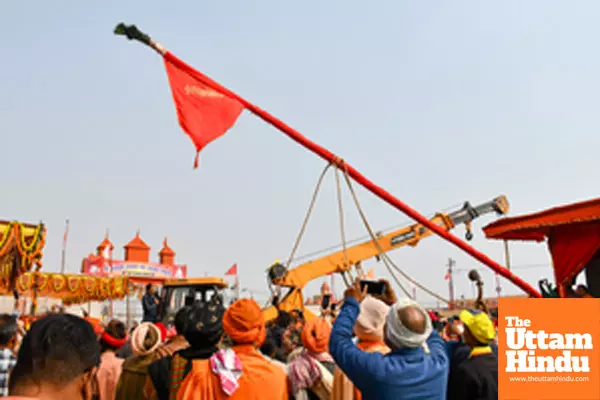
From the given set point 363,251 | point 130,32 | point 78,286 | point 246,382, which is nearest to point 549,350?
point 246,382

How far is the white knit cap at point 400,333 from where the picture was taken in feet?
9.16

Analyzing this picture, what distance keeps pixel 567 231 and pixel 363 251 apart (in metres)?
10.0

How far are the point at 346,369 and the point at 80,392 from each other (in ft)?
5.18

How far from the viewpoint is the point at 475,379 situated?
11.7 ft

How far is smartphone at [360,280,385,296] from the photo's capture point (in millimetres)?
3574

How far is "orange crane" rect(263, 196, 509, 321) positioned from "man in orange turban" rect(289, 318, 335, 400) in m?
11.5

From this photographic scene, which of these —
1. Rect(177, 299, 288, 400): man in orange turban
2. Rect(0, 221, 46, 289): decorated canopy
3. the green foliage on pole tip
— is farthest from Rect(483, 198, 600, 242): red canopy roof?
Rect(0, 221, 46, 289): decorated canopy

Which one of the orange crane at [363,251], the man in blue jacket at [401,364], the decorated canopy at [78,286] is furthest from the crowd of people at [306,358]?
the decorated canopy at [78,286]

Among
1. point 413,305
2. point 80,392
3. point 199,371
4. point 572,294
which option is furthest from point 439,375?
point 572,294

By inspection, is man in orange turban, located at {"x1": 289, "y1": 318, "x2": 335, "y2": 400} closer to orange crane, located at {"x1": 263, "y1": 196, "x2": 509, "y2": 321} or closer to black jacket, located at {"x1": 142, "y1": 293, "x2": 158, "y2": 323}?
black jacket, located at {"x1": 142, "y1": 293, "x2": 158, "y2": 323}

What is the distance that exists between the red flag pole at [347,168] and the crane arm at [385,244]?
373 inches

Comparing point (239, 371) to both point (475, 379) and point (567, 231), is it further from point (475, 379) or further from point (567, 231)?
point (567, 231)

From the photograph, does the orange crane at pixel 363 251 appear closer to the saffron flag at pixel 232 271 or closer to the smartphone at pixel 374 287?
the smartphone at pixel 374 287

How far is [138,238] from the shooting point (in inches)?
1684
